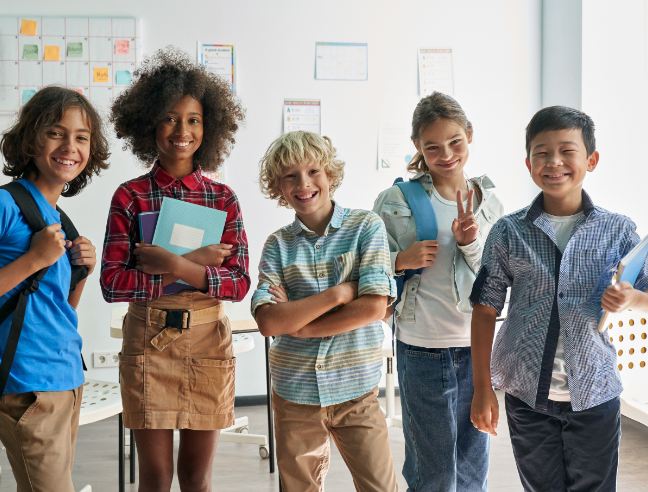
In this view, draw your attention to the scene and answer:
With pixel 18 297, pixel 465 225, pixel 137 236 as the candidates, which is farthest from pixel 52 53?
pixel 465 225

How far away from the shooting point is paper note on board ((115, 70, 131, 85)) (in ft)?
10.4

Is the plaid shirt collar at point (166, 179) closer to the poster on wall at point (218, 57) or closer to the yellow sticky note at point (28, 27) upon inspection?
the poster on wall at point (218, 57)

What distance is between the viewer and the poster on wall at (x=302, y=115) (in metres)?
3.34

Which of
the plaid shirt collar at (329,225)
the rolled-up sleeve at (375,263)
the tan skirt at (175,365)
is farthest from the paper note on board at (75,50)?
the rolled-up sleeve at (375,263)

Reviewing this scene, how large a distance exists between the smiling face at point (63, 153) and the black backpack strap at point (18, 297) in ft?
0.23

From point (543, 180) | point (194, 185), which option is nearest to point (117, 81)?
point (194, 185)

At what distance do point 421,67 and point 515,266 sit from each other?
7.98ft

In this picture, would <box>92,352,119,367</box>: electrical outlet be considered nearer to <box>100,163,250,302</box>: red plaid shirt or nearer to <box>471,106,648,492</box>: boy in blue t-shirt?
<box>100,163,250,302</box>: red plaid shirt

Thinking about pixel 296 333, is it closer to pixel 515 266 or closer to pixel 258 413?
pixel 515 266

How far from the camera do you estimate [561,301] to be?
4.01ft

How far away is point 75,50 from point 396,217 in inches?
99.8

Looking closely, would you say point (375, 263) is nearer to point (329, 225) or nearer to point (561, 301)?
point (329, 225)

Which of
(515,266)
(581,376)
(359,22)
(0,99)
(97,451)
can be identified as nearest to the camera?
(581,376)

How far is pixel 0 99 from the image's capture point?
10.2ft
